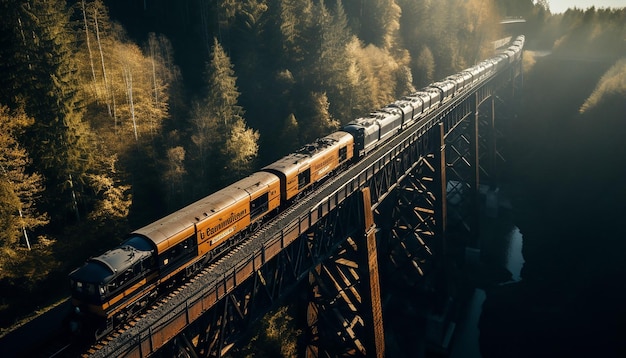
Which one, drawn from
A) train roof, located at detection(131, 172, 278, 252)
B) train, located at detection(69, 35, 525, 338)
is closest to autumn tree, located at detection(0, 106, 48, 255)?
train, located at detection(69, 35, 525, 338)

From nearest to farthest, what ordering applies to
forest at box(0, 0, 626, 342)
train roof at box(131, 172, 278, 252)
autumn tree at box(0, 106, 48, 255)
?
train roof at box(131, 172, 278, 252)
autumn tree at box(0, 106, 48, 255)
forest at box(0, 0, 626, 342)

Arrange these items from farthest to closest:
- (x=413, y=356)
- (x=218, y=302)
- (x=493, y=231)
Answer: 1. (x=493, y=231)
2. (x=413, y=356)
3. (x=218, y=302)

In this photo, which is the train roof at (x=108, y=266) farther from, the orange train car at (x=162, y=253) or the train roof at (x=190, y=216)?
the train roof at (x=190, y=216)

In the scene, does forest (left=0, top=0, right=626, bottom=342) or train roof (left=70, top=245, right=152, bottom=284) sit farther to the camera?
forest (left=0, top=0, right=626, bottom=342)

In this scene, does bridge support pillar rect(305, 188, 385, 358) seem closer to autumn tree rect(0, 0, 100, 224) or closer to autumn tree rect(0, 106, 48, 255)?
autumn tree rect(0, 106, 48, 255)

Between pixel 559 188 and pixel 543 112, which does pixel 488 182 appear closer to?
pixel 559 188

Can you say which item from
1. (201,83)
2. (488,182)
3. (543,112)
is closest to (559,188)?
(488,182)

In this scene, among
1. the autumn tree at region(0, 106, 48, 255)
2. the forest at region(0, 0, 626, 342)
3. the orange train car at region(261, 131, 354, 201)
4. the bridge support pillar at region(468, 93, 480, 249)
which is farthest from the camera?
the bridge support pillar at region(468, 93, 480, 249)
